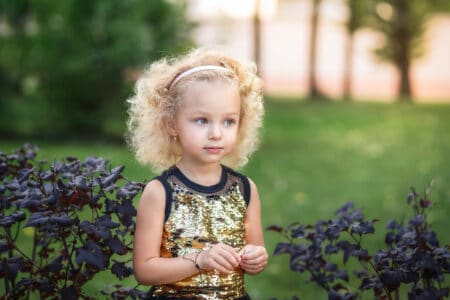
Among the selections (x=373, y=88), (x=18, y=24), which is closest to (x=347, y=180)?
(x=18, y=24)

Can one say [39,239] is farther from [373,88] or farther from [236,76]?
[373,88]

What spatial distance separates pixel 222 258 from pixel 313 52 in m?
23.2

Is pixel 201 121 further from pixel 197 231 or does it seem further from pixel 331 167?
pixel 331 167

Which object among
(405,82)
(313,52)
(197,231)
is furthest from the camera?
(405,82)

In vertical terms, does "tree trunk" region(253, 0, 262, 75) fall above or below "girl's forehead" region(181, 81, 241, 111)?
above

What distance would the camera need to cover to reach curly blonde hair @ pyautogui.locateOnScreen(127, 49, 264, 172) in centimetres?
298

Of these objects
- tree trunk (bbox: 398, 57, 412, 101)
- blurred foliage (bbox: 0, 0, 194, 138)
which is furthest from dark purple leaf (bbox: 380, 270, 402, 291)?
tree trunk (bbox: 398, 57, 412, 101)

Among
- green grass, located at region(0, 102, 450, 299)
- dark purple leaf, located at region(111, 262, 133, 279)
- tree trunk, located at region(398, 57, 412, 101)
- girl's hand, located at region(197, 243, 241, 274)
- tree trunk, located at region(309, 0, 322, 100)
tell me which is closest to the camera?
girl's hand, located at region(197, 243, 241, 274)

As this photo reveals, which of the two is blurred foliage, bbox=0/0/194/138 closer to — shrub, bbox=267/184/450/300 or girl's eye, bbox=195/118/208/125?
shrub, bbox=267/184/450/300

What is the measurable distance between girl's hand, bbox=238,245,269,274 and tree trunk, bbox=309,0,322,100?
74.0ft

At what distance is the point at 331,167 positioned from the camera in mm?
11250

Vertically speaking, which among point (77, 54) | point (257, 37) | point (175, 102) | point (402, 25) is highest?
point (402, 25)

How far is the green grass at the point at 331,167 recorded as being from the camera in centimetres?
705

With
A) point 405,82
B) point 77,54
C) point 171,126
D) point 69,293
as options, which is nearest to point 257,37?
point 405,82
